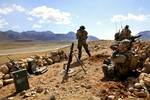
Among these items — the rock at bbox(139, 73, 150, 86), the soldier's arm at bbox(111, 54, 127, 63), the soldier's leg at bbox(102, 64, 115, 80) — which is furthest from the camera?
the soldier's leg at bbox(102, 64, 115, 80)

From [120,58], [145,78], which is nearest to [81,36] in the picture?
[120,58]

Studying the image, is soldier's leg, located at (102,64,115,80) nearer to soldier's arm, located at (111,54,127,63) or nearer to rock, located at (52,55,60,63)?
soldier's arm, located at (111,54,127,63)

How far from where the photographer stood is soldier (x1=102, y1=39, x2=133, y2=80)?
453 inches

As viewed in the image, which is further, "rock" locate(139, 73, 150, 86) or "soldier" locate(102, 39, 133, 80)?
"soldier" locate(102, 39, 133, 80)

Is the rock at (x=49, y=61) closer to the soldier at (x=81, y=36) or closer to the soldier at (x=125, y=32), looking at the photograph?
the soldier at (x=81, y=36)

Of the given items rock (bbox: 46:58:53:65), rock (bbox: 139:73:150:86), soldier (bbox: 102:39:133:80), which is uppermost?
soldier (bbox: 102:39:133:80)

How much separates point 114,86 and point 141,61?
209cm

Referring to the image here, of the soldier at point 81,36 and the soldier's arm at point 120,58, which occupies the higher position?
the soldier at point 81,36

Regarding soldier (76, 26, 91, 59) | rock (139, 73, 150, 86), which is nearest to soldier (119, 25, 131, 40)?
soldier (76, 26, 91, 59)

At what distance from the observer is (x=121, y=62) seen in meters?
11.5

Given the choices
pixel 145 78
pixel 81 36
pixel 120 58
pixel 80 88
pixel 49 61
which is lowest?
pixel 80 88

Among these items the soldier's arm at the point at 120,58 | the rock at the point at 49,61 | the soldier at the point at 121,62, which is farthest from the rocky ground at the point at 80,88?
the rock at the point at 49,61

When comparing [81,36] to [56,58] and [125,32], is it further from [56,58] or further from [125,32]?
[56,58]

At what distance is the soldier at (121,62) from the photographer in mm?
11508
